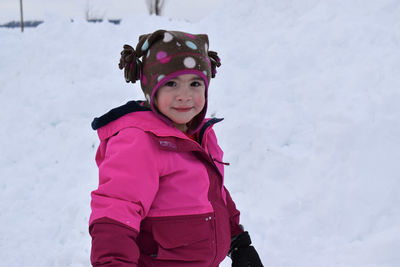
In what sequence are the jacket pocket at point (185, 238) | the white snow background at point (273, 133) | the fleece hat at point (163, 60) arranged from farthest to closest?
the white snow background at point (273, 133), the fleece hat at point (163, 60), the jacket pocket at point (185, 238)

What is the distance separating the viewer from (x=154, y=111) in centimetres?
191

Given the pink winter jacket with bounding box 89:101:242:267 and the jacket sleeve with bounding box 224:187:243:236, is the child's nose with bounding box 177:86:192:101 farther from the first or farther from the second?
the jacket sleeve with bounding box 224:187:243:236

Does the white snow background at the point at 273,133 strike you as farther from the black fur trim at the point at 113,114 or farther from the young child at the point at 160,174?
the black fur trim at the point at 113,114

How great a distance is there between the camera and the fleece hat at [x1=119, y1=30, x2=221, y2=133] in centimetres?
192

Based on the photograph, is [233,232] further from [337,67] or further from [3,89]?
[3,89]

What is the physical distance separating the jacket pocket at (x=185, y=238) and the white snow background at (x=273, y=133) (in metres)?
2.33

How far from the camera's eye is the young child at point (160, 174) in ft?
5.20

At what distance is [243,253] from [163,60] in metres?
1.27

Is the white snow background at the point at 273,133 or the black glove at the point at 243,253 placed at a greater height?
the white snow background at the point at 273,133

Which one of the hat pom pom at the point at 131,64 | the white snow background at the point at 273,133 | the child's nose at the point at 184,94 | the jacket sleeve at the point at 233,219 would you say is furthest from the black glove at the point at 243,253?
the white snow background at the point at 273,133

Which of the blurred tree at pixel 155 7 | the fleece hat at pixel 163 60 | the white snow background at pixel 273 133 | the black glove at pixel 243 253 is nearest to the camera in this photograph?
the fleece hat at pixel 163 60

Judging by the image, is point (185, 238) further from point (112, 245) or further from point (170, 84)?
point (170, 84)

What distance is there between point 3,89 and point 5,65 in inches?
56.8

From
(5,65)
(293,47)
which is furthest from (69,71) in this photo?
(293,47)
